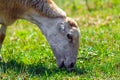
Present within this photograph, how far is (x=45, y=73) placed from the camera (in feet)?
29.5

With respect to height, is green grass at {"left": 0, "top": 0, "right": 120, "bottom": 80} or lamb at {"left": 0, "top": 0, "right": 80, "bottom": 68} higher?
lamb at {"left": 0, "top": 0, "right": 80, "bottom": 68}

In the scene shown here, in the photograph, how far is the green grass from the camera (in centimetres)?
890

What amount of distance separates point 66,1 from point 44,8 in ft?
34.2

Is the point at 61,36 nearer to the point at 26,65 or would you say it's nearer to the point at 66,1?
the point at 26,65

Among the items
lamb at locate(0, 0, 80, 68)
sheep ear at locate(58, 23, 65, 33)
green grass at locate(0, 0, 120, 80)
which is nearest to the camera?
green grass at locate(0, 0, 120, 80)

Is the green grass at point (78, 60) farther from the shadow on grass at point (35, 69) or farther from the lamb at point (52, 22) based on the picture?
the lamb at point (52, 22)

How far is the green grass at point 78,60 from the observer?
890 centimetres

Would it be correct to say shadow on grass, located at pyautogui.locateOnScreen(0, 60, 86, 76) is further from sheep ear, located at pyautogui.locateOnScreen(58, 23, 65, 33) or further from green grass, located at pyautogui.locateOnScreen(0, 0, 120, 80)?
sheep ear, located at pyautogui.locateOnScreen(58, 23, 65, 33)

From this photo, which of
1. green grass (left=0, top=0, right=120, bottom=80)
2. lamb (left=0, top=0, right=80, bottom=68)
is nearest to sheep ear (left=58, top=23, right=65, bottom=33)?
Result: lamb (left=0, top=0, right=80, bottom=68)

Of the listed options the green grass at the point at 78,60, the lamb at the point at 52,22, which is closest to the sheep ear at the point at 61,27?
the lamb at the point at 52,22

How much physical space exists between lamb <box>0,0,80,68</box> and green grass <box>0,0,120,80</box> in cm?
33

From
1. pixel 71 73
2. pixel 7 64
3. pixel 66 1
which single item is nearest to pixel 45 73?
pixel 71 73

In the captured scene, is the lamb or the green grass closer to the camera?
the green grass

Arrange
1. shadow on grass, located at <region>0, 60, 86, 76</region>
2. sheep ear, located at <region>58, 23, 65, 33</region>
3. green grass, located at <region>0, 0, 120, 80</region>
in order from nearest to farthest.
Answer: green grass, located at <region>0, 0, 120, 80</region>, shadow on grass, located at <region>0, 60, 86, 76</region>, sheep ear, located at <region>58, 23, 65, 33</region>
